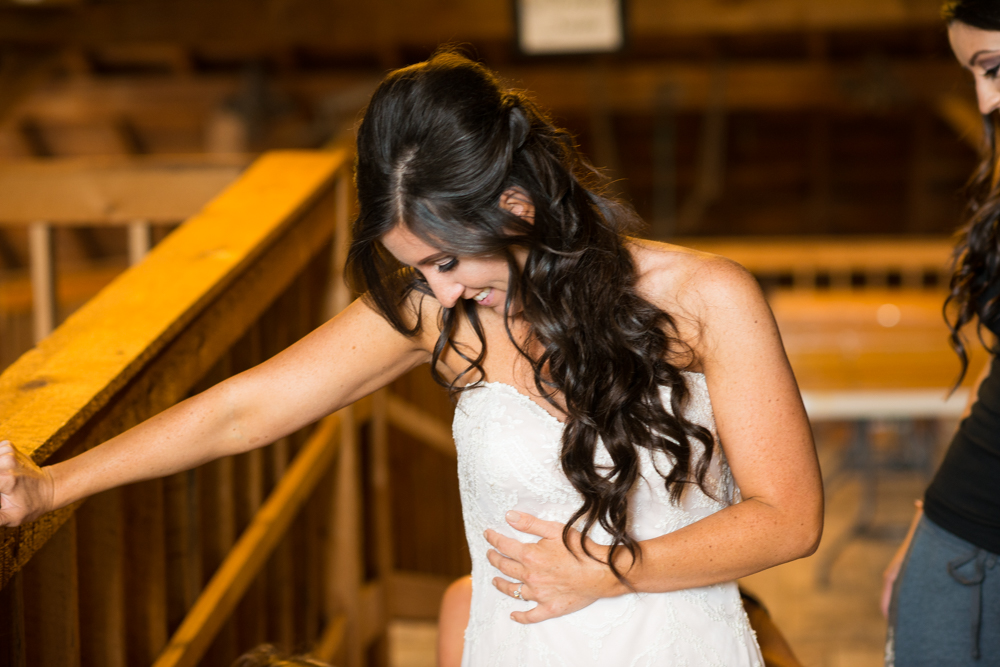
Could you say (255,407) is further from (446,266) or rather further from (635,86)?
(635,86)

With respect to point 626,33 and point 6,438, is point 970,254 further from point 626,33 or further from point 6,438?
point 626,33

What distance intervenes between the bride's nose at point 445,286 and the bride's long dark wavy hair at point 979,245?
0.75 meters

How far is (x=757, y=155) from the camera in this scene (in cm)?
663

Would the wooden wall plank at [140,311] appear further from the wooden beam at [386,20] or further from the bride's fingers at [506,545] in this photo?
the wooden beam at [386,20]

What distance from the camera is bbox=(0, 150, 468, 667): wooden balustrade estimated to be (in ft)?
3.50

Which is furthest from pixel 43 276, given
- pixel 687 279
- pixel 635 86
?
pixel 635 86

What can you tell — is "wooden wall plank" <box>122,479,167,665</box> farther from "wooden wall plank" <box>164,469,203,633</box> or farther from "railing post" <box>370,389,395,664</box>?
"railing post" <box>370,389,395,664</box>

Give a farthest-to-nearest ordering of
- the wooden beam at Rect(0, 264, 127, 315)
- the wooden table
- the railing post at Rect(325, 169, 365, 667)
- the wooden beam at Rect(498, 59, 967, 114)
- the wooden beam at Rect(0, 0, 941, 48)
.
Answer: the wooden beam at Rect(498, 59, 967, 114)
the wooden beam at Rect(0, 264, 127, 315)
the wooden beam at Rect(0, 0, 941, 48)
the wooden table
the railing post at Rect(325, 169, 365, 667)

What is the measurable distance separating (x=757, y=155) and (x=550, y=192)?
592 cm

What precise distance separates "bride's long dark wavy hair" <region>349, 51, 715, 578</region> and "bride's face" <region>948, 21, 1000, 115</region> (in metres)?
0.53

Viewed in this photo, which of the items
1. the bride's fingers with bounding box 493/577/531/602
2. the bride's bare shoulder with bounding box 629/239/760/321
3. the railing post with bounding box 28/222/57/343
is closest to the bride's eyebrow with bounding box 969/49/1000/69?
the bride's bare shoulder with bounding box 629/239/760/321

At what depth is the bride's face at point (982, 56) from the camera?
4.04ft

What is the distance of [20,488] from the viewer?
918 mm

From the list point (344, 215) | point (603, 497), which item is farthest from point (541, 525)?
point (344, 215)
